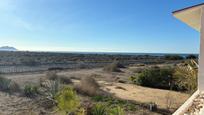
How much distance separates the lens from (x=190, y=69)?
10141mm

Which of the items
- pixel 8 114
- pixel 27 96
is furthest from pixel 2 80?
pixel 8 114

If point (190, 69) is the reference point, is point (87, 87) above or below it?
below

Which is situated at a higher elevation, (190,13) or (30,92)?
(190,13)

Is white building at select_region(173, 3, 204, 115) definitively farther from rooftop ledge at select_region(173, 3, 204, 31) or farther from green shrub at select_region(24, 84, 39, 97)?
green shrub at select_region(24, 84, 39, 97)

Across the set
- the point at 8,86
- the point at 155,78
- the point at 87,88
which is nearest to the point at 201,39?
the point at 87,88

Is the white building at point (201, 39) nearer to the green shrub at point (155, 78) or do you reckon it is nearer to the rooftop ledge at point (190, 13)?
the rooftop ledge at point (190, 13)

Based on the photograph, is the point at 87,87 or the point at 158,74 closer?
the point at 87,87

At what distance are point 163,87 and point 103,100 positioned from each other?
10.4 meters

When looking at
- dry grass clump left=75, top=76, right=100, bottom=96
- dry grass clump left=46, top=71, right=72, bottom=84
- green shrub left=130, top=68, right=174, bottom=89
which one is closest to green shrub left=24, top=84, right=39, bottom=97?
dry grass clump left=75, top=76, right=100, bottom=96

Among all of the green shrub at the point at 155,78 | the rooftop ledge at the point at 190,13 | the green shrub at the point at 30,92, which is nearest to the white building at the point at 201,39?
the rooftop ledge at the point at 190,13

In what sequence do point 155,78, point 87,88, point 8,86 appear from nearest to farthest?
point 87,88 < point 8,86 < point 155,78

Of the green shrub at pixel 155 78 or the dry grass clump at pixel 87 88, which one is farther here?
the green shrub at pixel 155 78

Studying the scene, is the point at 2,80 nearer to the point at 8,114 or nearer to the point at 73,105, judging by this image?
the point at 8,114

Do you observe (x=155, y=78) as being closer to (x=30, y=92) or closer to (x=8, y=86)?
(x=30, y=92)
